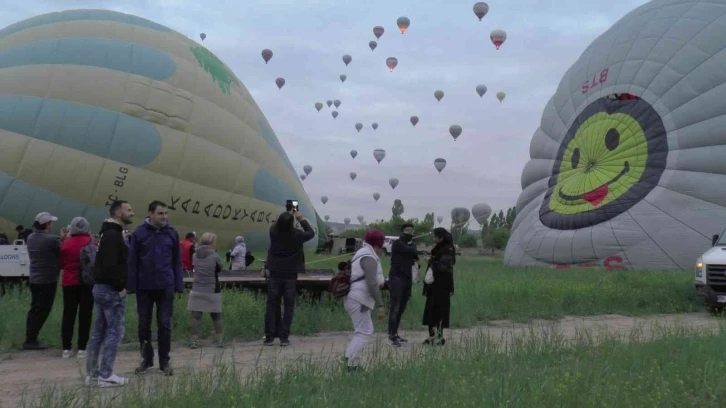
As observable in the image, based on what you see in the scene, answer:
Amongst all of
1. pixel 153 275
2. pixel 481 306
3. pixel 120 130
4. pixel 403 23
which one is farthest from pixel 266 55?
pixel 153 275

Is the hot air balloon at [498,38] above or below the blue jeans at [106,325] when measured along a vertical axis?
above

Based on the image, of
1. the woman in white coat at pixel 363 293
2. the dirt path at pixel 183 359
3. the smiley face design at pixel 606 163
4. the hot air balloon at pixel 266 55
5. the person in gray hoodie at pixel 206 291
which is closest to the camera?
the dirt path at pixel 183 359

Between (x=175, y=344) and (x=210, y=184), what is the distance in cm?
1039

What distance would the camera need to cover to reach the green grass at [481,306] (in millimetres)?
9477

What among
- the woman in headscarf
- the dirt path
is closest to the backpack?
the dirt path

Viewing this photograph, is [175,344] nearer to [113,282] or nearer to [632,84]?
[113,282]

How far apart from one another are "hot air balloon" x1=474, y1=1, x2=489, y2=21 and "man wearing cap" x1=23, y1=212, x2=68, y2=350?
28.6 meters

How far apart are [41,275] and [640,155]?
18.4 m

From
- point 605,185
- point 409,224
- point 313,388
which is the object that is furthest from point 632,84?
point 313,388

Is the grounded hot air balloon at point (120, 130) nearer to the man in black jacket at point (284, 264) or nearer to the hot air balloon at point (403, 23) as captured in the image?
the man in black jacket at point (284, 264)

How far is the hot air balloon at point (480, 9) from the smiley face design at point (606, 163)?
1155 cm

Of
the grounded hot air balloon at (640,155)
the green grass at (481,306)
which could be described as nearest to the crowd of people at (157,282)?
the green grass at (481,306)

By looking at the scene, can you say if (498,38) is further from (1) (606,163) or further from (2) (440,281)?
(2) (440,281)

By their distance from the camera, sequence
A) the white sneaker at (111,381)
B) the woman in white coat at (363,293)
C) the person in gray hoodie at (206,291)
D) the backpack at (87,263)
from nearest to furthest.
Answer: the white sneaker at (111,381)
the woman in white coat at (363,293)
the backpack at (87,263)
the person in gray hoodie at (206,291)
